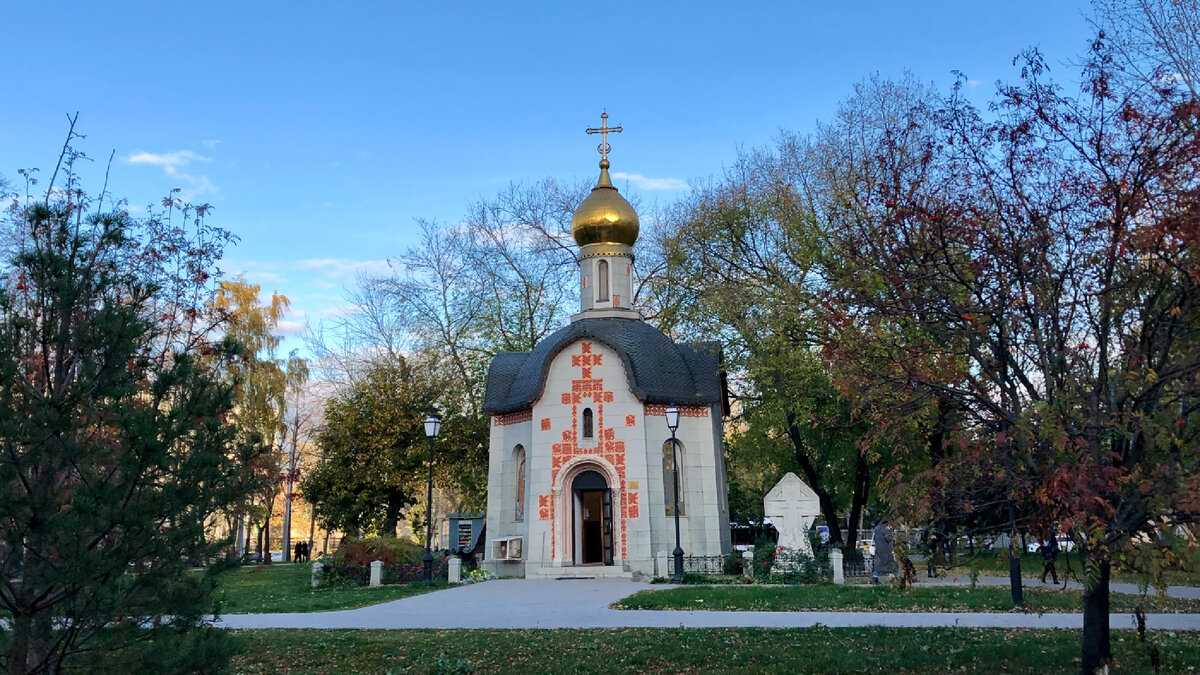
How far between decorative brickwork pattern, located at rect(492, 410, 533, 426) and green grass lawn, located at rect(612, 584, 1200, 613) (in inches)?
373

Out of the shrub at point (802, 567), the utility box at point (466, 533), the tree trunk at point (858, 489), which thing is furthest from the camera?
the utility box at point (466, 533)

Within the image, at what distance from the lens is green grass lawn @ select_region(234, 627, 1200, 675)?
28.6ft

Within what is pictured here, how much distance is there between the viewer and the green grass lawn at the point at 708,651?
8.71 metres

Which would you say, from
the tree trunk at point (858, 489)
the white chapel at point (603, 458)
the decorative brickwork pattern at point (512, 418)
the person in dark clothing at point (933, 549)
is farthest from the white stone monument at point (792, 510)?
the person in dark clothing at point (933, 549)

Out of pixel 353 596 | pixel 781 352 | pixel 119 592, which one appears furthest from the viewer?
pixel 781 352

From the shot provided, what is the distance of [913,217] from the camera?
7.91 m

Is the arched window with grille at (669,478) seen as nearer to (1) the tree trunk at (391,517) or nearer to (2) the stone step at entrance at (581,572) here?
(2) the stone step at entrance at (581,572)

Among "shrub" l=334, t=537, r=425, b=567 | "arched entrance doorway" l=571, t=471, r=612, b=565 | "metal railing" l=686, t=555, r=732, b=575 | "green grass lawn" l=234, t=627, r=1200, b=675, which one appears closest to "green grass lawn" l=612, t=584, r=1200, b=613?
"green grass lawn" l=234, t=627, r=1200, b=675

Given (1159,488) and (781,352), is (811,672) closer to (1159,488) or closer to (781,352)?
(1159,488)

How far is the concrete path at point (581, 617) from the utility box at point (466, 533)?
40.0 feet

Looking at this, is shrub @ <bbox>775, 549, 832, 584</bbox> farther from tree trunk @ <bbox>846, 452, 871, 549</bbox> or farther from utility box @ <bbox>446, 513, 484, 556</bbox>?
utility box @ <bbox>446, 513, 484, 556</bbox>

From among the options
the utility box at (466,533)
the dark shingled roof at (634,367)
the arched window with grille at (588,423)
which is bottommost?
the utility box at (466,533)

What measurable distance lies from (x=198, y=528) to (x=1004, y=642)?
8.16m

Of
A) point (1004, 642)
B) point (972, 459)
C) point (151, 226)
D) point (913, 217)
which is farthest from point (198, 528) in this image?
point (151, 226)
